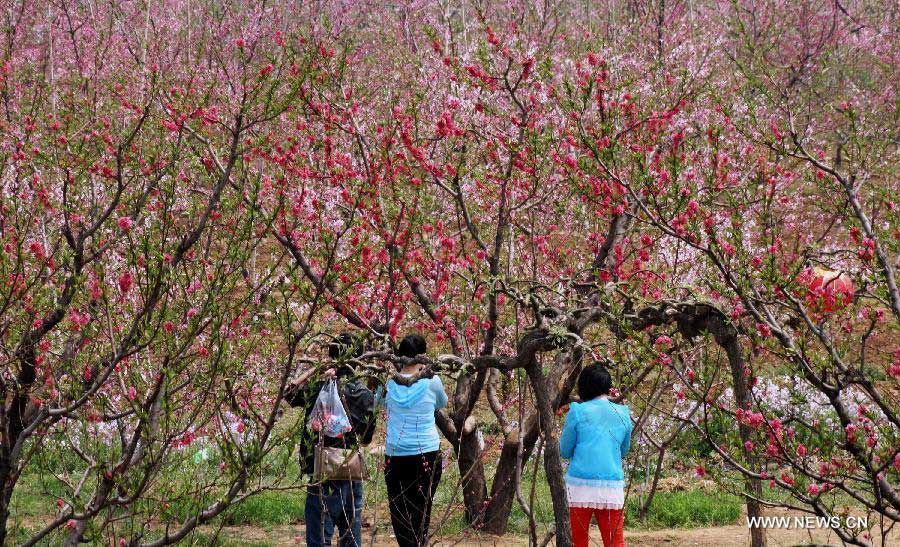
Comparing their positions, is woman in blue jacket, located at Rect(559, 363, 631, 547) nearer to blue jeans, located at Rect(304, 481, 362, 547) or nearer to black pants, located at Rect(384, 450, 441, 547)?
black pants, located at Rect(384, 450, 441, 547)

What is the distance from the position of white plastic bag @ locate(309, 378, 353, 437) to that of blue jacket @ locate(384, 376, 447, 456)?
1.70 feet

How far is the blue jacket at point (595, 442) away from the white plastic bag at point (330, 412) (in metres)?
1.33

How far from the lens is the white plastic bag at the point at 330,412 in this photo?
5.66m

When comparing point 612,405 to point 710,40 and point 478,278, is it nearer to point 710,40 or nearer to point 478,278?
point 478,278

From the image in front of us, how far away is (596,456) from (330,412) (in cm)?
161

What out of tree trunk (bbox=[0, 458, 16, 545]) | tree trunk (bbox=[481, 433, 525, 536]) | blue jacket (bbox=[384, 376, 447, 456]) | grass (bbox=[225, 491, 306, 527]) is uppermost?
blue jacket (bbox=[384, 376, 447, 456])

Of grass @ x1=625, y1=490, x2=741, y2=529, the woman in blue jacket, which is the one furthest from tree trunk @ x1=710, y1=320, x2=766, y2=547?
grass @ x1=625, y1=490, x2=741, y2=529

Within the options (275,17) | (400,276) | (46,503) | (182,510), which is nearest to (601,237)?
(400,276)

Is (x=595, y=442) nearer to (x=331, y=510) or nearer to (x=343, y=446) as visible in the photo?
(x=343, y=446)

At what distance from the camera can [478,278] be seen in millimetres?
6406

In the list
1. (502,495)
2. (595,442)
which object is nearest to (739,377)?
(595,442)

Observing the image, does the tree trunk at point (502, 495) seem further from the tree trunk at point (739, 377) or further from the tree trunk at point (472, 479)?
the tree trunk at point (739, 377)

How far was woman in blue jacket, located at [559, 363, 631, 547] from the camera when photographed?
540 cm

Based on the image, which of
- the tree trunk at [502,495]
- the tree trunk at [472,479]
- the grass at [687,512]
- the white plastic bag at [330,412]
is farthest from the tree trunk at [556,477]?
the grass at [687,512]
